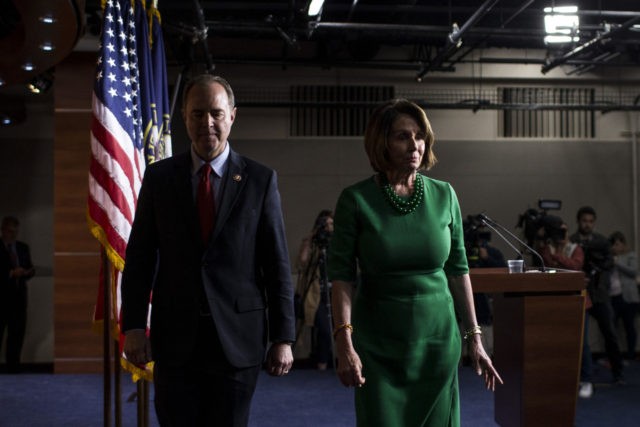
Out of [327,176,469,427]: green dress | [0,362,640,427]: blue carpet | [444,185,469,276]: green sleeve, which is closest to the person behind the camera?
[327,176,469,427]: green dress

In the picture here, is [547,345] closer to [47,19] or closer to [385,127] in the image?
[385,127]

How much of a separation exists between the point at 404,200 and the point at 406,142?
0.58 ft

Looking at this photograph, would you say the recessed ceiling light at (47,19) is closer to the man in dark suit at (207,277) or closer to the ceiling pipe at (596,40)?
the man in dark suit at (207,277)

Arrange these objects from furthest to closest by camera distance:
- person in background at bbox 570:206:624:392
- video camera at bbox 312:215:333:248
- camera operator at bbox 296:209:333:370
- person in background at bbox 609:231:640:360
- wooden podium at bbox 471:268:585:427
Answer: person in background at bbox 609:231:640:360
camera operator at bbox 296:209:333:370
video camera at bbox 312:215:333:248
person in background at bbox 570:206:624:392
wooden podium at bbox 471:268:585:427

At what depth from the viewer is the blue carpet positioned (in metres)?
5.05

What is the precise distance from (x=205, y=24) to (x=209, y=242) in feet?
16.8

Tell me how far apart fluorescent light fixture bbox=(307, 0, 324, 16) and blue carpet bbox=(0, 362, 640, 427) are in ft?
11.1

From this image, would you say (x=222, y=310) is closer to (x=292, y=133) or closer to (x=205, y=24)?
(x=205, y=24)

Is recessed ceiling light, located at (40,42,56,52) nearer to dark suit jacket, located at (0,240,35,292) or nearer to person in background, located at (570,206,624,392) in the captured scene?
dark suit jacket, located at (0,240,35,292)

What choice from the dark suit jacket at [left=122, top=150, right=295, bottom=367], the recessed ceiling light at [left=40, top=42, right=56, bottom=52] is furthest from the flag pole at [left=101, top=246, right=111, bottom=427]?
the recessed ceiling light at [left=40, top=42, right=56, bottom=52]

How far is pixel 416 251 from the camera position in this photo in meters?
2.03

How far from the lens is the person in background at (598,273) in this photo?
6.35m

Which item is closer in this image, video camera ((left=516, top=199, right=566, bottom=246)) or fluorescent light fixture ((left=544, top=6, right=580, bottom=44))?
video camera ((left=516, top=199, right=566, bottom=246))

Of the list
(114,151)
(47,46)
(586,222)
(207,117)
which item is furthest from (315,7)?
(207,117)
